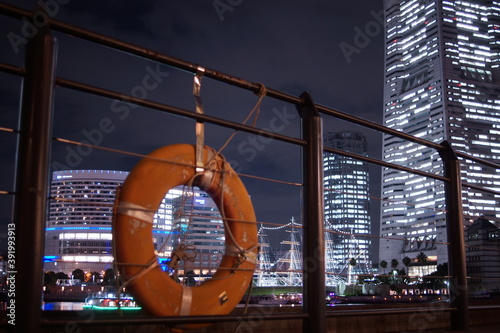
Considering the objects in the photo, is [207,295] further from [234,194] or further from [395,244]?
[395,244]

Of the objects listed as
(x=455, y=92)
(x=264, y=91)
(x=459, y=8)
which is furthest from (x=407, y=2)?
(x=264, y=91)

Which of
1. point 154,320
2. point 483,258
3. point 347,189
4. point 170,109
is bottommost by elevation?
point 483,258

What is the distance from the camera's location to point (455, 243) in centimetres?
327

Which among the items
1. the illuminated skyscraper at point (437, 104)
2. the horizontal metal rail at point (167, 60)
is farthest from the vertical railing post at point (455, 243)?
the illuminated skyscraper at point (437, 104)

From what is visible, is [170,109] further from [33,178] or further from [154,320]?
[154,320]

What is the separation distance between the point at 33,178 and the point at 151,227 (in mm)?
522

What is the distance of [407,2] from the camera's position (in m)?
122

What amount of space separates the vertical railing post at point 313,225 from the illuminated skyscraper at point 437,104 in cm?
10097

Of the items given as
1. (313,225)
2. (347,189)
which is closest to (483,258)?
(313,225)

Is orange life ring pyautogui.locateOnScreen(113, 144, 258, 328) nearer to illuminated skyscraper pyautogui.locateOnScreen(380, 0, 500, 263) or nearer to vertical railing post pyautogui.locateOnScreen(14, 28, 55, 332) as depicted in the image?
vertical railing post pyautogui.locateOnScreen(14, 28, 55, 332)

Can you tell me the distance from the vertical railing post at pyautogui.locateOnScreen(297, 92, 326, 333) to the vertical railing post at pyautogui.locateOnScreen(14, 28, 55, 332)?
44.1 inches

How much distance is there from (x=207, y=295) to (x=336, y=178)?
534 ft

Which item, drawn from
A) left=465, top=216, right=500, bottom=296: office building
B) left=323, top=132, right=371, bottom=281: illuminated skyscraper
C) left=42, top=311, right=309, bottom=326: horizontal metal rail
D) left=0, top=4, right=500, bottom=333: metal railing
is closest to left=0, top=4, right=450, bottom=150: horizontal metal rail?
left=0, top=4, right=500, bottom=333: metal railing

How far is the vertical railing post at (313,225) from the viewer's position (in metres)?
2.18
